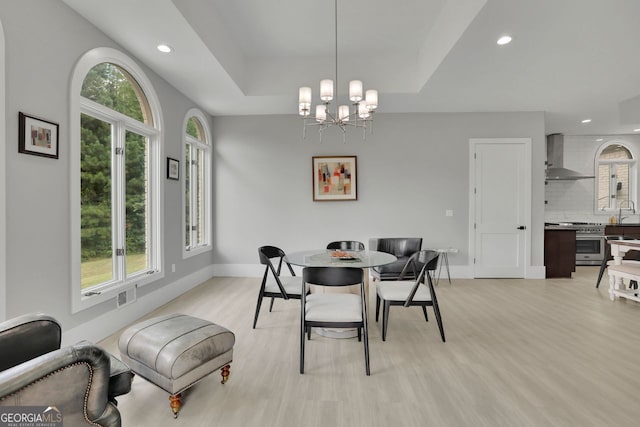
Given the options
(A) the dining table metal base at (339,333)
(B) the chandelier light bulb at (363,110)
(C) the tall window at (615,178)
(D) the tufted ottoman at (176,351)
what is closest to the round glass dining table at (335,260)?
(A) the dining table metal base at (339,333)

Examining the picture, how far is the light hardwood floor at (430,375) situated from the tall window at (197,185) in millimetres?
1449

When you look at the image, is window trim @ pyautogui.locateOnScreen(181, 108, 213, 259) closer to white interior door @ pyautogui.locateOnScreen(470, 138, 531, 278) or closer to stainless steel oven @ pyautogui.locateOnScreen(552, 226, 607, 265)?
white interior door @ pyautogui.locateOnScreen(470, 138, 531, 278)

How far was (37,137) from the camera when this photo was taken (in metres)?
2.33

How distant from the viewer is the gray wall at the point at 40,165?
2.16 meters

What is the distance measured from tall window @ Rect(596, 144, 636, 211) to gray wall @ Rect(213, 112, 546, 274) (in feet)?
9.67

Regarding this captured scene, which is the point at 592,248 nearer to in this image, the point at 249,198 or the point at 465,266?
the point at 465,266

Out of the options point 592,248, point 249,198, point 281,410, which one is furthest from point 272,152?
point 592,248

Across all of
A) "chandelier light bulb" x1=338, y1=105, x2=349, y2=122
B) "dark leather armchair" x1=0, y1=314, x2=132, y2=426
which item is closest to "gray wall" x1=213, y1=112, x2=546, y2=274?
"chandelier light bulb" x1=338, y1=105, x2=349, y2=122

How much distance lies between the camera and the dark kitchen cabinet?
541 cm

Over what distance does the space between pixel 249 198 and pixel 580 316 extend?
4.81 metres

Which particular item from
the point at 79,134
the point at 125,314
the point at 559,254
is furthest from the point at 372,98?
the point at 559,254

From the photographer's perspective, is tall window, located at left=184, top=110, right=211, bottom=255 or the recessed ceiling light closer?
the recessed ceiling light

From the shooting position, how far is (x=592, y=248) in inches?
251

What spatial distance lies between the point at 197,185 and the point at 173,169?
1.00 meters
